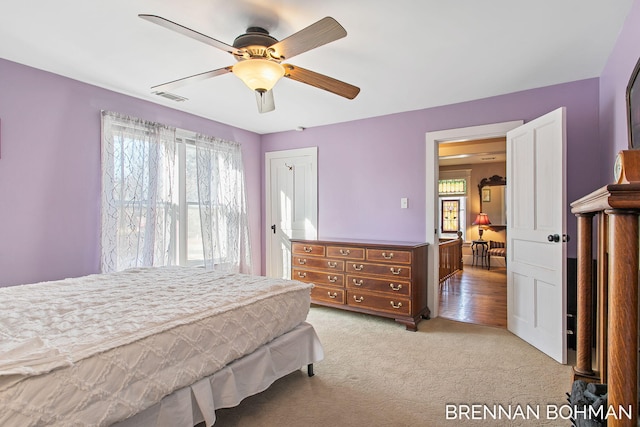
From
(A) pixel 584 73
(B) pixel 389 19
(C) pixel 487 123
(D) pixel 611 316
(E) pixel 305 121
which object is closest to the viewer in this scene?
(D) pixel 611 316

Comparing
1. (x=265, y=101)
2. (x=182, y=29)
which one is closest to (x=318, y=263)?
(x=265, y=101)

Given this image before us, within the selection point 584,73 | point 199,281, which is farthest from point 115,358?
point 584,73

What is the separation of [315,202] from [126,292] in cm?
295

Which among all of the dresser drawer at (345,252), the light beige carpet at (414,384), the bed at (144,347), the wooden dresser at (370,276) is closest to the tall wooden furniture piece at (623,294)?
the light beige carpet at (414,384)

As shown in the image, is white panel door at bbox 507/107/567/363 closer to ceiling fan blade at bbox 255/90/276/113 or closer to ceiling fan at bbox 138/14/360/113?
ceiling fan at bbox 138/14/360/113

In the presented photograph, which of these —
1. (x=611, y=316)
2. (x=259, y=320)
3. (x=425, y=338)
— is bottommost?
(x=425, y=338)

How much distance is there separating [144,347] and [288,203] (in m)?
3.66

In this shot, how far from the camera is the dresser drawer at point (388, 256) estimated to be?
3436 mm

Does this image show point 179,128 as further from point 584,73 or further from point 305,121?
point 584,73

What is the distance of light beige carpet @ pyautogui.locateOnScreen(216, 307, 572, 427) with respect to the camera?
1.93 meters

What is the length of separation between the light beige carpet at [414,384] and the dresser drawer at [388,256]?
28.8 inches

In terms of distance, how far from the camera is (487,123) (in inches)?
138

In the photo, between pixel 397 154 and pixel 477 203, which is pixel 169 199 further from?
pixel 477 203
